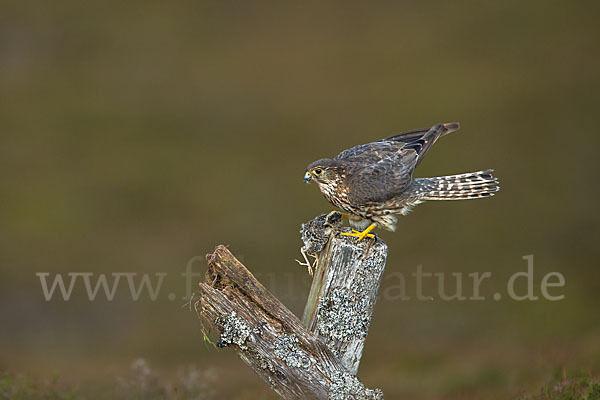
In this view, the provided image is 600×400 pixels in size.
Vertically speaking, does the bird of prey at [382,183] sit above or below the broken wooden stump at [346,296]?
above

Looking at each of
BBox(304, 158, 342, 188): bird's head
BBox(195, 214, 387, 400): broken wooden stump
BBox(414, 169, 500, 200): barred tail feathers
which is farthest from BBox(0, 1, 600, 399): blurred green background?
BBox(304, 158, 342, 188): bird's head

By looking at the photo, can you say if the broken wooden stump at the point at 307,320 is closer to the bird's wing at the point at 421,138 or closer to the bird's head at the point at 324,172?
the bird's head at the point at 324,172

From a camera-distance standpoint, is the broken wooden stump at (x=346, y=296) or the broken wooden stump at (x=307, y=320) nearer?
the broken wooden stump at (x=307, y=320)

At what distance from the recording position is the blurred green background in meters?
11.2

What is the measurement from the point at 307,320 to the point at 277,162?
12412mm

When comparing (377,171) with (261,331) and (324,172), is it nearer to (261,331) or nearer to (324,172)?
(324,172)

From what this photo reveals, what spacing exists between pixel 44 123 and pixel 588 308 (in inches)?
627

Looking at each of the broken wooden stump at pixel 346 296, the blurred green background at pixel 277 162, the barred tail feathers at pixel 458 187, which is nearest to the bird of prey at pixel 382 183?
the barred tail feathers at pixel 458 187

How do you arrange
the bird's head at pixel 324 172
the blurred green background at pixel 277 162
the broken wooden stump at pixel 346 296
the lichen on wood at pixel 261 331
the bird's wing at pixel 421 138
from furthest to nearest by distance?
the blurred green background at pixel 277 162 → the bird's wing at pixel 421 138 → the bird's head at pixel 324 172 → the broken wooden stump at pixel 346 296 → the lichen on wood at pixel 261 331

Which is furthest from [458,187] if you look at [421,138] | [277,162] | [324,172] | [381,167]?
[277,162]

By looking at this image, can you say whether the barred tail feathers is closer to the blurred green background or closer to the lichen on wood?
the blurred green background

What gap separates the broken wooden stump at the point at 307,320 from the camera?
4543mm

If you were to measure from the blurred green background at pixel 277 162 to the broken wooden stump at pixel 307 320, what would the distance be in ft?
8.08

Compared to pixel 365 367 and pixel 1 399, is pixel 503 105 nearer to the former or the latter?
pixel 365 367
